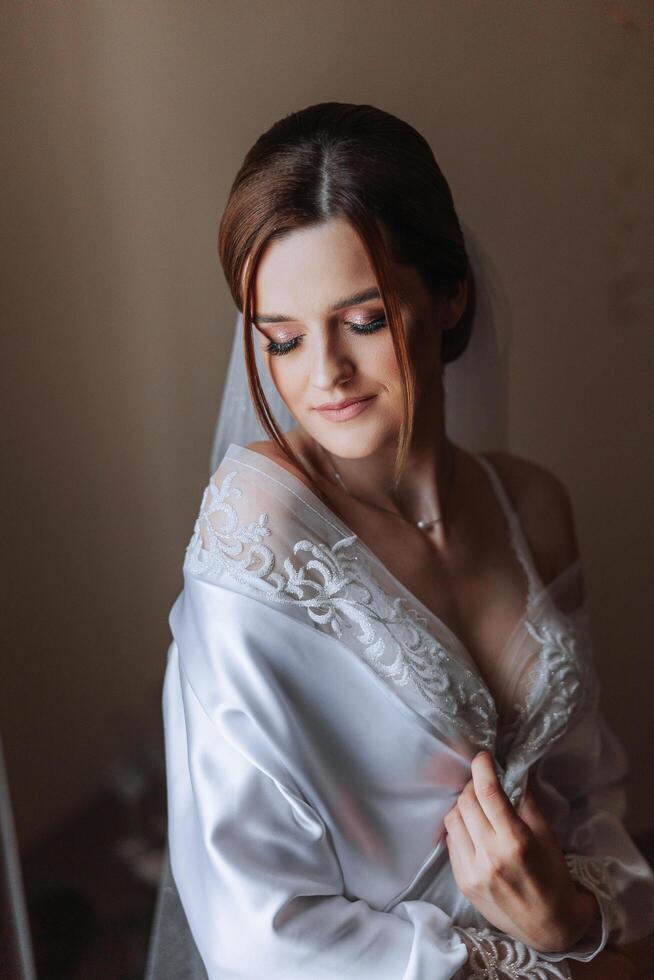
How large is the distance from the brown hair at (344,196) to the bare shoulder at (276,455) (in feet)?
0.20

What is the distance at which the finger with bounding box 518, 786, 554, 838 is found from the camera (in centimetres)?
95

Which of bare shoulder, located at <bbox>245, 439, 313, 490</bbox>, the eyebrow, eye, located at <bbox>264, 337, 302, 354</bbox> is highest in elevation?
the eyebrow

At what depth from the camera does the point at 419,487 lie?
109cm

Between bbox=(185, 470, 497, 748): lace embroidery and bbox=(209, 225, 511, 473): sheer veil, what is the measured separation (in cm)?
12

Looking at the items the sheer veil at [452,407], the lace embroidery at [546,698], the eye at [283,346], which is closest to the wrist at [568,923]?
the lace embroidery at [546,698]

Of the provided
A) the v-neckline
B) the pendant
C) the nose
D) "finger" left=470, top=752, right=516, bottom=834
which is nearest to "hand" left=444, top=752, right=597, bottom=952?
"finger" left=470, top=752, right=516, bottom=834

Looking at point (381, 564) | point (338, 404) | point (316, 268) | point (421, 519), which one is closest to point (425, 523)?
point (421, 519)

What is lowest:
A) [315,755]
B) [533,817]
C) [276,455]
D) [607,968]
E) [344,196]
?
[607,968]

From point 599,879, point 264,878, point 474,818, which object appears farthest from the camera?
point 599,879

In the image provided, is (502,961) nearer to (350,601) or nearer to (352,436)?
(350,601)

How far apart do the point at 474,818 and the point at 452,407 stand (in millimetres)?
514

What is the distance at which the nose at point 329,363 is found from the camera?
841 mm

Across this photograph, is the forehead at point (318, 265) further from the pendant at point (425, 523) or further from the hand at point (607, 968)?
the hand at point (607, 968)

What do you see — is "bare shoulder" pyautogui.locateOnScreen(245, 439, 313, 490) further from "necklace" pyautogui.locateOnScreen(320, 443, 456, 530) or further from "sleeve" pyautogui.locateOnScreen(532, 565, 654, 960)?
"sleeve" pyautogui.locateOnScreen(532, 565, 654, 960)
